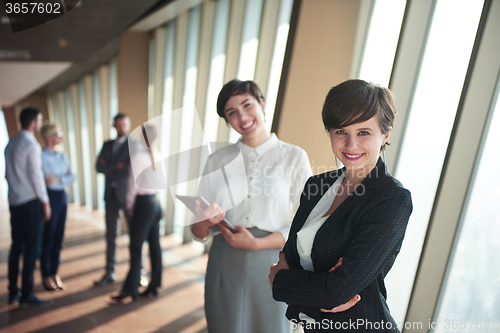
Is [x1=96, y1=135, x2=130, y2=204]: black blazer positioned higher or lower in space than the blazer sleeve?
lower

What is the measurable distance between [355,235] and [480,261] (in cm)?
148

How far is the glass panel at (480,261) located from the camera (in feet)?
6.90

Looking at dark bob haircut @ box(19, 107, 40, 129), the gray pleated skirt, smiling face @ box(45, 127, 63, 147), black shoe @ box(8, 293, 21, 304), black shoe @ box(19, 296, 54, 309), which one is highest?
dark bob haircut @ box(19, 107, 40, 129)

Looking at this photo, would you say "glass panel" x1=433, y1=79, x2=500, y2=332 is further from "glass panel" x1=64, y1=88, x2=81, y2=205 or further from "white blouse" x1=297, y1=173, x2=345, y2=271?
"glass panel" x1=64, y1=88, x2=81, y2=205

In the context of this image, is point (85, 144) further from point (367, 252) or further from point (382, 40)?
point (367, 252)

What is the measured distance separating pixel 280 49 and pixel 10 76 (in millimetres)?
10185

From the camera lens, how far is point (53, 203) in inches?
168

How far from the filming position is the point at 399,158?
2.74 metres

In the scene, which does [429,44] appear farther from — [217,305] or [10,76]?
[10,76]

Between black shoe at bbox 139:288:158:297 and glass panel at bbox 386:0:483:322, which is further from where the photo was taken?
black shoe at bbox 139:288:158:297

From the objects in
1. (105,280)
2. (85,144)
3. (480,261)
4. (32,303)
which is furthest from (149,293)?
(85,144)

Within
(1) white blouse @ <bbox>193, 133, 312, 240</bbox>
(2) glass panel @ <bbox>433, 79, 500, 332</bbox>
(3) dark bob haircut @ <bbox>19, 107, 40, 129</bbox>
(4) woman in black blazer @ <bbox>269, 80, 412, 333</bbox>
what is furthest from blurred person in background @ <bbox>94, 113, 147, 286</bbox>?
(4) woman in black blazer @ <bbox>269, 80, 412, 333</bbox>

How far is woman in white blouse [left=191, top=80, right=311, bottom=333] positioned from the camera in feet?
5.93

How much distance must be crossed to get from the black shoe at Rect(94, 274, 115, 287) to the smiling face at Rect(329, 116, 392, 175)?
398 cm
